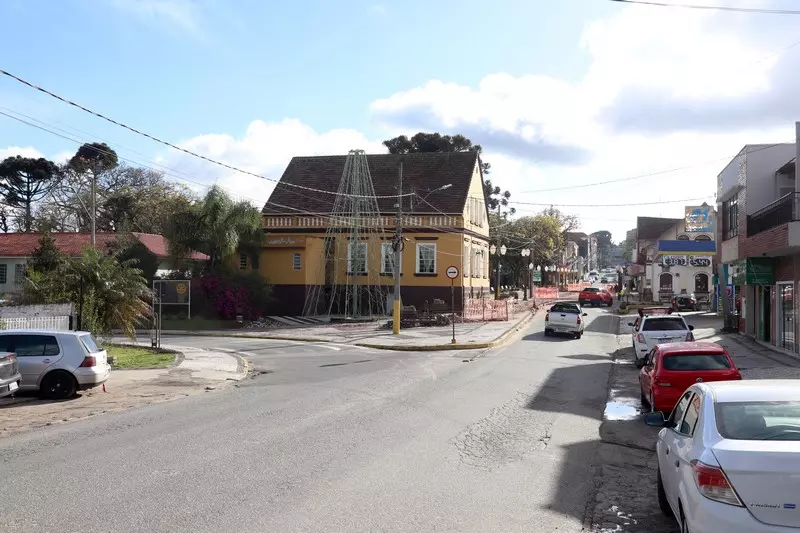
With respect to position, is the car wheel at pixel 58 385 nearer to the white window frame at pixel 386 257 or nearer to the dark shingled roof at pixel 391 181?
the white window frame at pixel 386 257

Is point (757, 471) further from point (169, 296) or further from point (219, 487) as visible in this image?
point (169, 296)

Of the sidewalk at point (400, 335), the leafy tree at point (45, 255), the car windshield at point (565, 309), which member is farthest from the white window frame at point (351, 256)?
the leafy tree at point (45, 255)

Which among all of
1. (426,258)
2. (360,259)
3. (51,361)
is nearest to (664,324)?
(51,361)

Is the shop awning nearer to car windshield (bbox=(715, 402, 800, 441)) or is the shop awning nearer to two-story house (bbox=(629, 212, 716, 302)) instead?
two-story house (bbox=(629, 212, 716, 302))

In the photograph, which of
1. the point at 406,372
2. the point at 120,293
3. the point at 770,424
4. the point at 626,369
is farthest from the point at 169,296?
the point at 770,424

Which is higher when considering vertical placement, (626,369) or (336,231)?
(336,231)

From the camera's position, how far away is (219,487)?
7.77 meters

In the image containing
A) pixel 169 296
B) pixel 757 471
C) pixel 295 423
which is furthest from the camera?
pixel 169 296

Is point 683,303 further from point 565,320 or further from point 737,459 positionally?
point 737,459

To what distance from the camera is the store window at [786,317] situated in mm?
24516

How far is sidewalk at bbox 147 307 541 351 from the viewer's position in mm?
28938

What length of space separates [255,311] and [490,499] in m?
36.0

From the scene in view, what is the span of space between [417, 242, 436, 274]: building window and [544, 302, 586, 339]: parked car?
13.8 m

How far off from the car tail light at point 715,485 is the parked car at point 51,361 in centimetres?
1387
